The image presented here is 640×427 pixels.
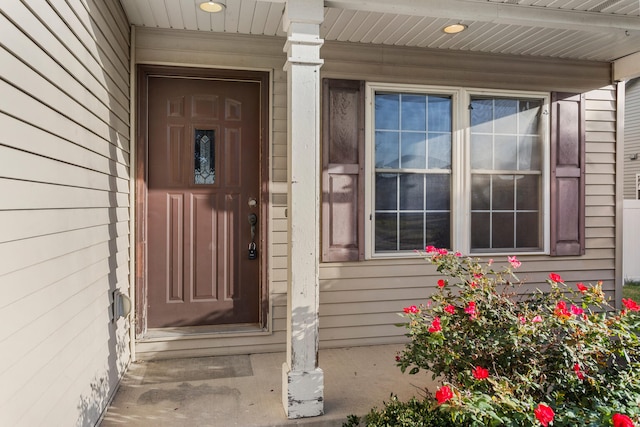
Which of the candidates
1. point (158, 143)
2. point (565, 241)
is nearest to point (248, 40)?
point (158, 143)

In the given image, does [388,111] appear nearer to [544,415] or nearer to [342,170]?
[342,170]

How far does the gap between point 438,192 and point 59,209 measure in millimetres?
2851

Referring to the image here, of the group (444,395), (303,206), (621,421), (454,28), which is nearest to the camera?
(621,421)

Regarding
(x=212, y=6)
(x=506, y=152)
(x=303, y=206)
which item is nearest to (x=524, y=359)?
(x=303, y=206)

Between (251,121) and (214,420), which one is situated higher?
(251,121)

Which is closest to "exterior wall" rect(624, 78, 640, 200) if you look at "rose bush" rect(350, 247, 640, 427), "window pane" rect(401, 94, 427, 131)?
"window pane" rect(401, 94, 427, 131)

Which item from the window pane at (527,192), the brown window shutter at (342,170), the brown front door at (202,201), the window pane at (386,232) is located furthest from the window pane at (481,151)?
the brown front door at (202,201)

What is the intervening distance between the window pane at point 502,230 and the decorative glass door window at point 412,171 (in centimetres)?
44

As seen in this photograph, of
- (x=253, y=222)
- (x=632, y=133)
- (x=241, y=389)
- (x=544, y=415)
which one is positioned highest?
(x=632, y=133)

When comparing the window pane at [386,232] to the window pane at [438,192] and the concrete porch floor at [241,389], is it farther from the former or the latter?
the concrete porch floor at [241,389]

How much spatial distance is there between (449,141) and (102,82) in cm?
267

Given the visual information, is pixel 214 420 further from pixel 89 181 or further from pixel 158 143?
pixel 158 143

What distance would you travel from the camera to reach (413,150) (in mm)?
3713

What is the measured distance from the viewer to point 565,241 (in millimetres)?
3955
